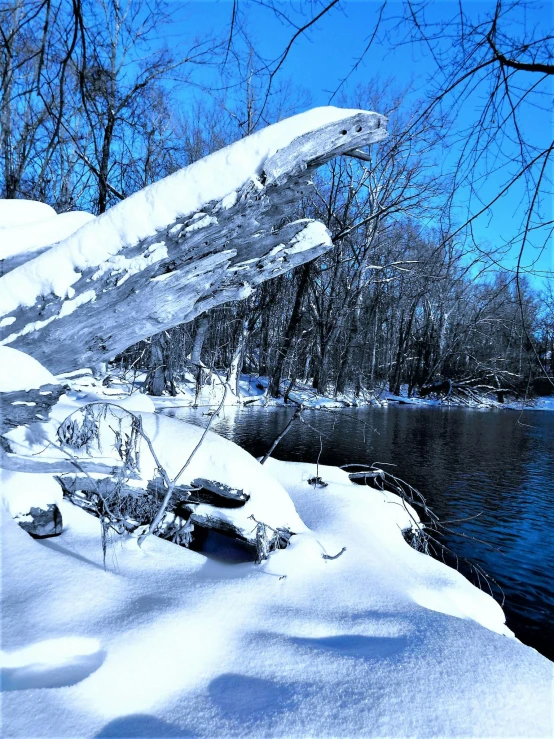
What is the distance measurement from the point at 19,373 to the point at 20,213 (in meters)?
1.89

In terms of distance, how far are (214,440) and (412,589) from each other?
215 cm

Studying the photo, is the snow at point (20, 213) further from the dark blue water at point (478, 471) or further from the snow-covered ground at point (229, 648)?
the dark blue water at point (478, 471)

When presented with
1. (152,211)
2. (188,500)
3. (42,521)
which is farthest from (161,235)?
(188,500)

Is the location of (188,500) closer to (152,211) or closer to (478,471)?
(152,211)

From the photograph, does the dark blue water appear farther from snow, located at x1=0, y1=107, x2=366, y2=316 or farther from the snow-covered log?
snow, located at x1=0, y1=107, x2=366, y2=316

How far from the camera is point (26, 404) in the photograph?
8.00ft

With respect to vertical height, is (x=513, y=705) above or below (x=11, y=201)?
below

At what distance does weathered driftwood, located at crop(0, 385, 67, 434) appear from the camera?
2.39m

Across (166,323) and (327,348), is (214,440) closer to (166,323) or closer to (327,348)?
(166,323)

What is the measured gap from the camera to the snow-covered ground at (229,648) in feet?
4.71

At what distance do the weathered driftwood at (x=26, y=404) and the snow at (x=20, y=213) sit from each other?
1.78 m

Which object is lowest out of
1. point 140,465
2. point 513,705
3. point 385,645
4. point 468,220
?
point 385,645

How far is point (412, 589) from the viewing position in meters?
3.14

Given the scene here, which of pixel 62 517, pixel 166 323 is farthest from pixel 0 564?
pixel 166 323
